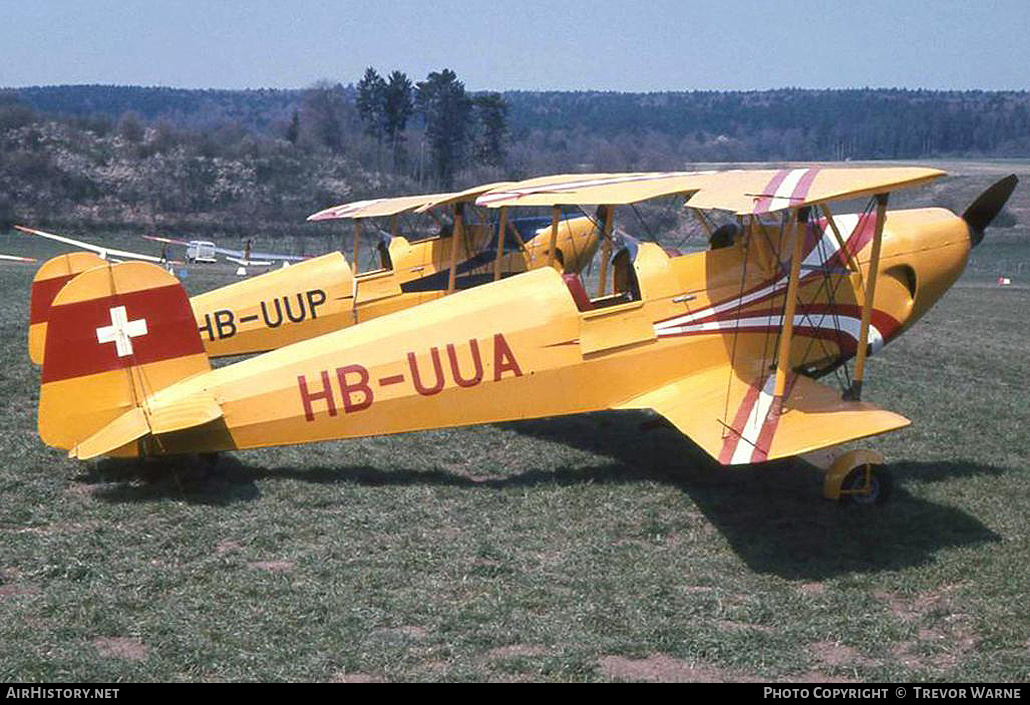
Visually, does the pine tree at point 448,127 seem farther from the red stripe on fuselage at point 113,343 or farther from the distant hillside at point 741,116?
the red stripe on fuselage at point 113,343

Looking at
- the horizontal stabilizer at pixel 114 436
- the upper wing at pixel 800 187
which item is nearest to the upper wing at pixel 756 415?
the upper wing at pixel 800 187

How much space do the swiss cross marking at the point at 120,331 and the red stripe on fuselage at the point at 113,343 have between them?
21 millimetres

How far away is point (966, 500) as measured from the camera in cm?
750

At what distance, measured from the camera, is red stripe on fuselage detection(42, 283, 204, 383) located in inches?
274

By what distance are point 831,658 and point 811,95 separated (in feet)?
508

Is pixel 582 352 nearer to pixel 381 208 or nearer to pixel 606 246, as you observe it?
pixel 606 246

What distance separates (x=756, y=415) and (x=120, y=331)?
14.0ft

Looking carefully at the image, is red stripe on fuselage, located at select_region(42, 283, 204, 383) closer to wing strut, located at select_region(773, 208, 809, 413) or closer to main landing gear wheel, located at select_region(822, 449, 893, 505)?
wing strut, located at select_region(773, 208, 809, 413)

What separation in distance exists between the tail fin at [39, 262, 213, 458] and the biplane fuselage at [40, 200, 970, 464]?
0.03 m

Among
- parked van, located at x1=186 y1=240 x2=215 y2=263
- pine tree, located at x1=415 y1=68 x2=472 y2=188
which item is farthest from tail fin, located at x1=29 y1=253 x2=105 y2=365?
pine tree, located at x1=415 y1=68 x2=472 y2=188

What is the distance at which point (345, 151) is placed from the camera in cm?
7812

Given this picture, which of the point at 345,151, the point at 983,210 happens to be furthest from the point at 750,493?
the point at 345,151

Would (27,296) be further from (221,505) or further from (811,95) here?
(811,95)

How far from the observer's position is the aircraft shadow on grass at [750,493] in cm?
644
